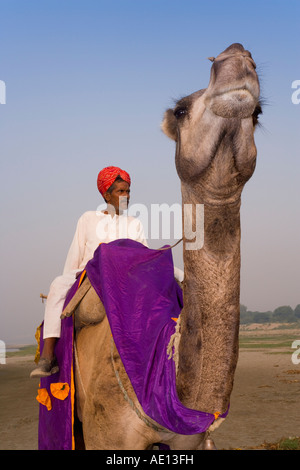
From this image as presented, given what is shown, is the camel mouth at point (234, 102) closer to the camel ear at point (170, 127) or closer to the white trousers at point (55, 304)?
the camel ear at point (170, 127)

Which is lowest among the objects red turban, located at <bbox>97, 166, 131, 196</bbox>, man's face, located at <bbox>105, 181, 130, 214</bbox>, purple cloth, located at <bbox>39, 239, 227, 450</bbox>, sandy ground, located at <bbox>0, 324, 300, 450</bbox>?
sandy ground, located at <bbox>0, 324, 300, 450</bbox>

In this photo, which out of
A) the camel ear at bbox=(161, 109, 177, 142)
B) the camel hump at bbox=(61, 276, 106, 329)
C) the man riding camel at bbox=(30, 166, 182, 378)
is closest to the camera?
the camel ear at bbox=(161, 109, 177, 142)

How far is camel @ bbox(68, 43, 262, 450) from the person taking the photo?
237cm

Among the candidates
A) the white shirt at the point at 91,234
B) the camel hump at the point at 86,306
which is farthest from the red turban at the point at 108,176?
the camel hump at the point at 86,306

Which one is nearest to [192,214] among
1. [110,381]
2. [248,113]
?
[248,113]

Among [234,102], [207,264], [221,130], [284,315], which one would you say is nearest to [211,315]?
[207,264]

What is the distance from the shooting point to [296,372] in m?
15.6

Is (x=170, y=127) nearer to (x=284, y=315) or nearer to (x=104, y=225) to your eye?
(x=104, y=225)

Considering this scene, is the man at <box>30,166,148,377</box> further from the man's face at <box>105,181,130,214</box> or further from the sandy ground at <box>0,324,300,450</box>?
the sandy ground at <box>0,324,300,450</box>

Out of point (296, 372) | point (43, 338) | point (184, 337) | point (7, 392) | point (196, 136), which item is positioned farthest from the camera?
point (296, 372)

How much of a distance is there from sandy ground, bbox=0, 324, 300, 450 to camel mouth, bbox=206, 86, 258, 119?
6089mm

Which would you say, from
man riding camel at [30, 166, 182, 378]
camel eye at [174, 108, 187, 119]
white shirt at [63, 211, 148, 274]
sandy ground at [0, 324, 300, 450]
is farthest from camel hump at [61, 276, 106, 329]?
sandy ground at [0, 324, 300, 450]

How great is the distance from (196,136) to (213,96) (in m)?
0.25
